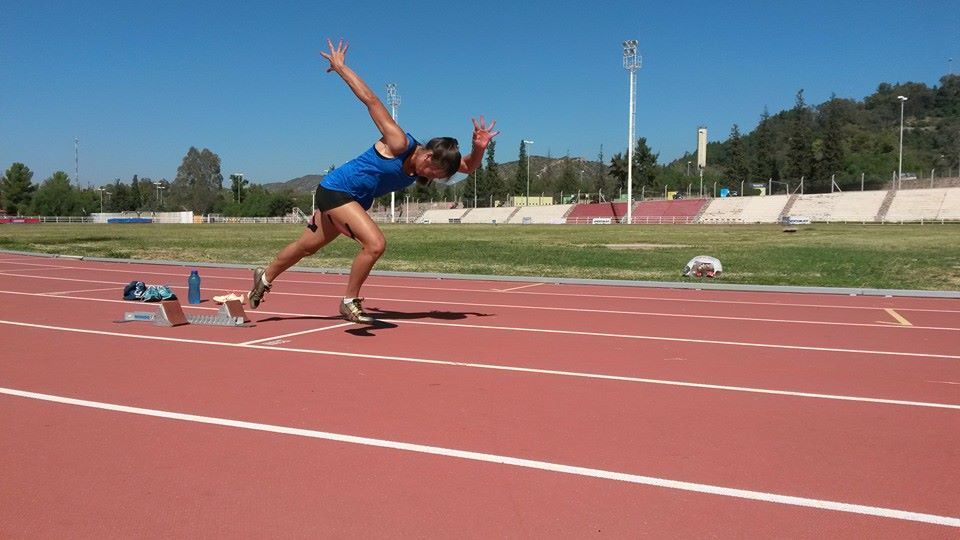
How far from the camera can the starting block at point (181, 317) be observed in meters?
8.45

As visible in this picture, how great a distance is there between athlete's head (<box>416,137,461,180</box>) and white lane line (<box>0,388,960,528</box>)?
367 centimetres

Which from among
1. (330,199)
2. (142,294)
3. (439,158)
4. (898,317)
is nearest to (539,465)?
(439,158)

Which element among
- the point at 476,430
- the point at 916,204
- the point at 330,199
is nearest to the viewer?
the point at 476,430

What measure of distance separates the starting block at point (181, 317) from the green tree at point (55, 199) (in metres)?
133

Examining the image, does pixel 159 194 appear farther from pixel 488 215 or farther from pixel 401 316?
pixel 401 316

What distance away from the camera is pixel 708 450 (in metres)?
4.17

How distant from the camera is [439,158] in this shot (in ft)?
24.7

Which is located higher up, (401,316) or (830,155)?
(830,155)

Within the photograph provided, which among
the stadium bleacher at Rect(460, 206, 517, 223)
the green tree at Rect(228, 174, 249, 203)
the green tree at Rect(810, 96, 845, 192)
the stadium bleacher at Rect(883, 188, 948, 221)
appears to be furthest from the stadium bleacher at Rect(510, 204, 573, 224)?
the green tree at Rect(228, 174, 249, 203)

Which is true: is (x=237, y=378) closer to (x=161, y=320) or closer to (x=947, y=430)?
(x=161, y=320)

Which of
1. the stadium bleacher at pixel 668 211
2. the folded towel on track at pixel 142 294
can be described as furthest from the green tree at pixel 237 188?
the folded towel on track at pixel 142 294

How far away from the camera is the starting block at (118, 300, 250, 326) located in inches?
332

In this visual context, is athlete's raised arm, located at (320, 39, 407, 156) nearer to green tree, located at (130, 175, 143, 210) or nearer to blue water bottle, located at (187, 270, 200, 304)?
blue water bottle, located at (187, 270, 200, 304)

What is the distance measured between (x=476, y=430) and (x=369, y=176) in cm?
403
